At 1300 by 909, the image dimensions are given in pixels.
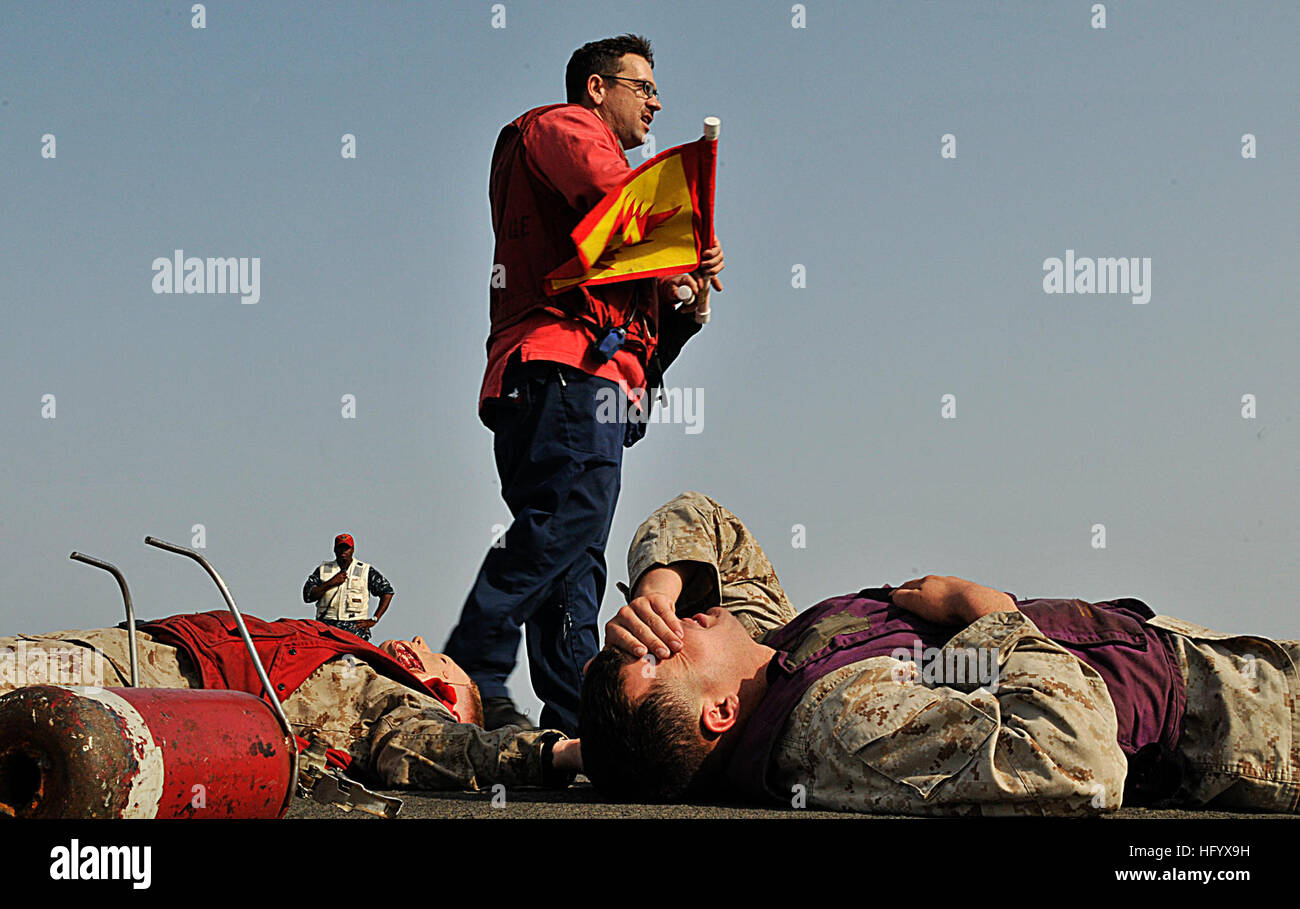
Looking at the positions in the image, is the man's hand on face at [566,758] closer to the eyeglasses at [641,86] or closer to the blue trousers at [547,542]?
the blue trousers at [547,542]

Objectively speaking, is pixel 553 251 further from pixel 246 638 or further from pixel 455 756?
pixel 246 638

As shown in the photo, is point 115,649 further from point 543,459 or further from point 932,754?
point 932,754

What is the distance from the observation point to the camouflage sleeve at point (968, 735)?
2.50 meters

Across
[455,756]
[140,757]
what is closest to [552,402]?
[455,756]

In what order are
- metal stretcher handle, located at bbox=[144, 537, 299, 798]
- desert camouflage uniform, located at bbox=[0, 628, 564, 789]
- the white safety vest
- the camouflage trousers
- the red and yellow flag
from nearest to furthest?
metal stretcher handle, located at bbox=[144, 537, 299, 798] < the camouflage trousers < desert camouflage uniform, located at bbox=[0, 628, 564, 789] < the red and yellow flag < the white safety vest

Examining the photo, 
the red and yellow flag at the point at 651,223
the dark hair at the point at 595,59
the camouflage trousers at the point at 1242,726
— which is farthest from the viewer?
the dark hair at the point at 595,59

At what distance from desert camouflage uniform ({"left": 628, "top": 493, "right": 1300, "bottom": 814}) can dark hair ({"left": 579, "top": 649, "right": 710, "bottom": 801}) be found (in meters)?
0.21

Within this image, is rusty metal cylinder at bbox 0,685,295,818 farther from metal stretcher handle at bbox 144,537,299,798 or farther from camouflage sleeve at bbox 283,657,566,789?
camouflage sleeve at bbox 283,657,566,789

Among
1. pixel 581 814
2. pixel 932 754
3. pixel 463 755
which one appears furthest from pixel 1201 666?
pixel 463 755

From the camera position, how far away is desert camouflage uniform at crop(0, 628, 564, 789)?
134 inches

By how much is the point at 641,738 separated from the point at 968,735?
73 centimetres

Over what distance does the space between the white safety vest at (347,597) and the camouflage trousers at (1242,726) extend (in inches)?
262

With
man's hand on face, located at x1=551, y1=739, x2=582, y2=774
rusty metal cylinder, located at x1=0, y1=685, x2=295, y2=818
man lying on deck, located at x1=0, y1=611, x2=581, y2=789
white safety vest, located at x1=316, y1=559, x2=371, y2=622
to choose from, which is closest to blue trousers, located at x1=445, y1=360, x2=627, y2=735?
man lying on deck, located at x1=0, y1=611, x2=581, y2=789

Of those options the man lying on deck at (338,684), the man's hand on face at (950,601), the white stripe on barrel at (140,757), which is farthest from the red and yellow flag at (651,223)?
the white stripe on barrel at (140,757)
